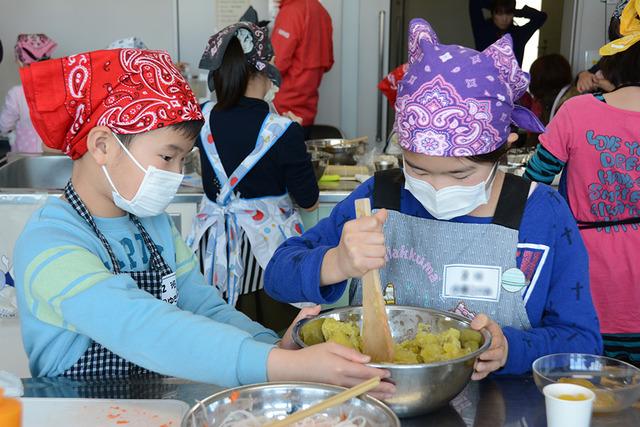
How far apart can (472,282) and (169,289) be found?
1.94 feet

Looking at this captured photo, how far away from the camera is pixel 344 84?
5664 millimetres

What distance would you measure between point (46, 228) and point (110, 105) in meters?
0.24

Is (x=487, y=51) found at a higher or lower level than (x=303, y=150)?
higher

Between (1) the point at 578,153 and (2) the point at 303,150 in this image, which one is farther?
(2) the point at 303,150

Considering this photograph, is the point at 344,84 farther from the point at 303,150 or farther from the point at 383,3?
the point at 303,150

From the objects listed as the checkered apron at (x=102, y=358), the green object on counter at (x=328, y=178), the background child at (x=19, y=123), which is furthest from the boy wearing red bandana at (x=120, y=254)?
the background child at (x=19, y=123)

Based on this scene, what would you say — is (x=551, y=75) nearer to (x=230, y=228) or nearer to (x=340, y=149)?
(x=340, y=149)

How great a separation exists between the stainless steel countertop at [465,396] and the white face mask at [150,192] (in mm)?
319

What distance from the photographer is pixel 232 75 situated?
271cm

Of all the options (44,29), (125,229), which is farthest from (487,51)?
(44,29)

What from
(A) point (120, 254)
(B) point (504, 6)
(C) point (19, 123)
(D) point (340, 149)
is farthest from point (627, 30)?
(C) point (19, 123)

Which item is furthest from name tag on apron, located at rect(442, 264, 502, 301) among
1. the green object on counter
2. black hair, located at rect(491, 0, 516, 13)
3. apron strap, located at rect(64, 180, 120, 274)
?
black hair, located at rect(491, 0, 516, 13)

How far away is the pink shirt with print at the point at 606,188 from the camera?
213 cm

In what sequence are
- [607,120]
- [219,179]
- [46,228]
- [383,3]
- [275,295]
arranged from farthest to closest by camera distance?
[383,3] → [219,179] → [607,120] → [275,295] → [46,228]
